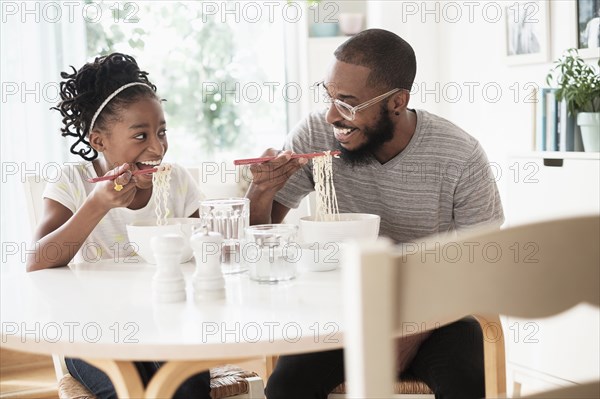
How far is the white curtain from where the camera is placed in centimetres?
345

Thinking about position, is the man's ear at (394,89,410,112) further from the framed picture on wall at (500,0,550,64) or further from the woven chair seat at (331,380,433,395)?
the framed picture on wall at (500,0,550,64)

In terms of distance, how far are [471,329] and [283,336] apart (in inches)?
29.0

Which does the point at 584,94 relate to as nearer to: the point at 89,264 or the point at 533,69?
the point at 533,69

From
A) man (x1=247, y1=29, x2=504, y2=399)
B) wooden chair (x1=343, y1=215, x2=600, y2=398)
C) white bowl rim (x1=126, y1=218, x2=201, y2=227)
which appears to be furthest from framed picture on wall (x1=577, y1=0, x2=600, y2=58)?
wooden chair (x1=343, y1=215, x2=600, y2=398)

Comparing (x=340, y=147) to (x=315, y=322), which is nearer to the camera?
(x=315, y=322)

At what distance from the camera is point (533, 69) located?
11.2 ft

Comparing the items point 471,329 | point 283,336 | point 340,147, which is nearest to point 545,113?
point 340,147

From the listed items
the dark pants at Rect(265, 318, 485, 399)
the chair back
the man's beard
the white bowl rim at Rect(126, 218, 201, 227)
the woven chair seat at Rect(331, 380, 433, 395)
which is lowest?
the woven chair seat at Rect(331, 380, 433, 395)

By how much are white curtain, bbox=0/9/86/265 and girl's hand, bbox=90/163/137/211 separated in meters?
1.89

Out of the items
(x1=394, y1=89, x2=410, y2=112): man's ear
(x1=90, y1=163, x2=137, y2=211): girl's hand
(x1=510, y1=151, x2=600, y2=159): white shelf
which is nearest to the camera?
(x1=90, y1=163, x2=137, y2=211): girl's hand

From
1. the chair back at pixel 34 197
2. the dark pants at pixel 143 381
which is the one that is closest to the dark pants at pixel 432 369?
the dark pants at pixel 143 381

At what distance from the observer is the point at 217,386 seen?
5.28ft

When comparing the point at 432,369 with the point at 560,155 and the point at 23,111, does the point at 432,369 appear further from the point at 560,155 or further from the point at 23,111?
the point at 23,111

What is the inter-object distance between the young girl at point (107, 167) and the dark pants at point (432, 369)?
551mm
